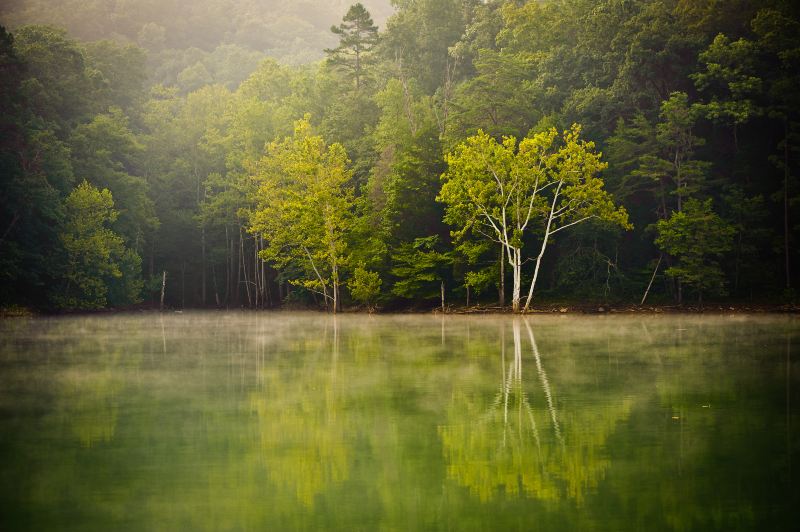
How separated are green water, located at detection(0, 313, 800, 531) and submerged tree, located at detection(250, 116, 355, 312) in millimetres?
37103

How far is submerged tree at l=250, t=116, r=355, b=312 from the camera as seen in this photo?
58.1m

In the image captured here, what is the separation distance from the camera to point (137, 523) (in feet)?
23.0

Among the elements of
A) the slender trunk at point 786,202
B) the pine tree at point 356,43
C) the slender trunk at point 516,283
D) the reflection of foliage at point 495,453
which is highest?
the pine tree at point 356,43

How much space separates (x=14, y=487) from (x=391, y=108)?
2424 inches

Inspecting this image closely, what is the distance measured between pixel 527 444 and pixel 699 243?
4228 centimetres

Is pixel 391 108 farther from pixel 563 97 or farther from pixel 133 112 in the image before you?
pixel 133 112

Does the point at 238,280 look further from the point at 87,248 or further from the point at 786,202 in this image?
the point at 786,202

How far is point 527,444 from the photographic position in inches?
395

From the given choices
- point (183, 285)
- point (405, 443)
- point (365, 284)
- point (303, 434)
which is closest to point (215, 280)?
point (183, 285)

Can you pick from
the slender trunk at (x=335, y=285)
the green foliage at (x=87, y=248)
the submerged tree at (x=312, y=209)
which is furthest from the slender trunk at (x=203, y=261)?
the slender trunk at (x=335, y=285)

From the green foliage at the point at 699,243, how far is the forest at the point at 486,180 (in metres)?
0.15

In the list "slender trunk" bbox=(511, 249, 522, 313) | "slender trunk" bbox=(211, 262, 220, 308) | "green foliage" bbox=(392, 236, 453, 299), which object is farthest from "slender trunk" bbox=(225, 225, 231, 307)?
"slender trunk" bbox=(511, 249, 522, 313)

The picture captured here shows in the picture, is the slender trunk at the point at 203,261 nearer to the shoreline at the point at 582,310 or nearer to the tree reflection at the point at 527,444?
the shoreline at the point at 582,310

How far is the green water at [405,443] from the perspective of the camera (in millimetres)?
7266
